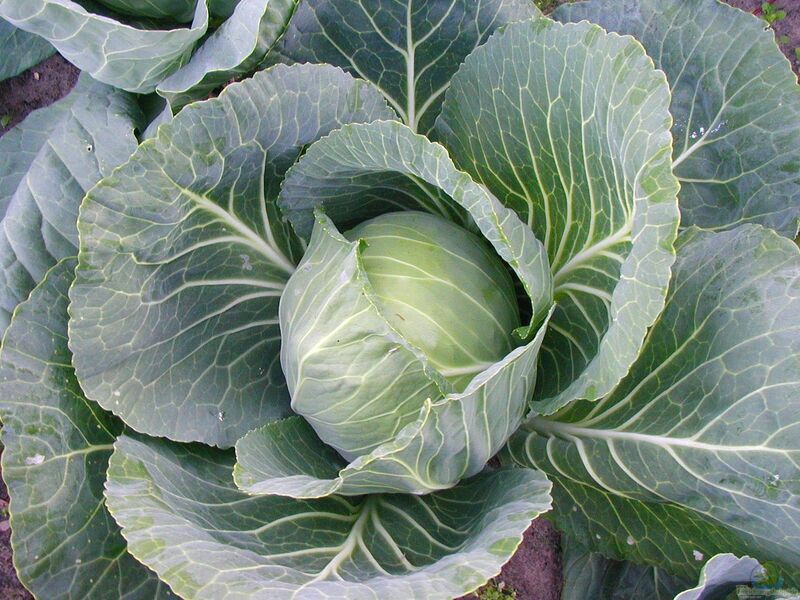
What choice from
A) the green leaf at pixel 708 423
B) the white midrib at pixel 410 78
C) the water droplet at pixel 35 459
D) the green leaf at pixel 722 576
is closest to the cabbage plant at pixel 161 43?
the white midrib at pixel 410 78

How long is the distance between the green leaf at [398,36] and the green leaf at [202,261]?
263mm

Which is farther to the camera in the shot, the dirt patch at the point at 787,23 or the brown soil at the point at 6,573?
the dirt patch at the point at 787,23

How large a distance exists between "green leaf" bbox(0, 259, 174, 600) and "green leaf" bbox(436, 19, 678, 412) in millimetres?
1123

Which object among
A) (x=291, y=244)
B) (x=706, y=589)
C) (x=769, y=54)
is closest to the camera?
(x=706, y=589)

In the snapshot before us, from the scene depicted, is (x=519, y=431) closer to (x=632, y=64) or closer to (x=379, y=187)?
(x=379, y=187)

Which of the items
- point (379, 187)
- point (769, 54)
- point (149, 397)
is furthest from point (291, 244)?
point (769, 54)

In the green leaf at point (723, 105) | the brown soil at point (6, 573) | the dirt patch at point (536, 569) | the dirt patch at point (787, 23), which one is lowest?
the brown soil at point (6, 573)

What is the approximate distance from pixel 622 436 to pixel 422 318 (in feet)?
2.04

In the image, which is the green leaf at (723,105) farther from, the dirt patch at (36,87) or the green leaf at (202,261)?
the dirt patch at (36,87)

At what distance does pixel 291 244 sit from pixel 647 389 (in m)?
1.02

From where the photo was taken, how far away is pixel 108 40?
189cm

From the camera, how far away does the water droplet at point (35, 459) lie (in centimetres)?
175

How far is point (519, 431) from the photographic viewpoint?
6.98ft

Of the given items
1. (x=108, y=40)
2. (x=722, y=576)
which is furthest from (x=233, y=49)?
(x=722, y=576)
